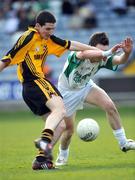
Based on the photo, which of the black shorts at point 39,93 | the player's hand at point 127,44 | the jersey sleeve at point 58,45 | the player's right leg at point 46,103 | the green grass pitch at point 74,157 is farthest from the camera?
the player's hand at point 127,44

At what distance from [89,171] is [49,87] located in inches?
54.0

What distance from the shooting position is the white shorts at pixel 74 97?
1221 centimetres

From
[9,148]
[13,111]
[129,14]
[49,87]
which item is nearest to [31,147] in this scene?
[9,148]

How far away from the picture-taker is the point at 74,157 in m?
12.9

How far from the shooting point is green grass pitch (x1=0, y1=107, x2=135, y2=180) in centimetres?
1018

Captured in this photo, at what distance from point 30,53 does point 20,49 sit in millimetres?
203

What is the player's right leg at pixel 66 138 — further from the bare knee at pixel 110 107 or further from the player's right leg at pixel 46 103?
the player's right leg at pixel 46 103

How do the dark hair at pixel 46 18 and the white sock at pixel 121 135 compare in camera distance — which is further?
the white sock at pixel 121 135

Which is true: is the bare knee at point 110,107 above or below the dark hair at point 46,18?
below

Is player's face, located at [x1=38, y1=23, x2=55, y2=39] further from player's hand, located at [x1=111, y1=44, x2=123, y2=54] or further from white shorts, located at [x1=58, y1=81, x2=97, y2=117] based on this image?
white shorts, located at [x1=58, y1=81, x2=97, y2=117]

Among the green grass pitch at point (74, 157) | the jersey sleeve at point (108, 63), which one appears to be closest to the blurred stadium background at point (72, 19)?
the green grass pitch at point (74, 157)

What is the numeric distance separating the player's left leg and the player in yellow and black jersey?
1.33 meters

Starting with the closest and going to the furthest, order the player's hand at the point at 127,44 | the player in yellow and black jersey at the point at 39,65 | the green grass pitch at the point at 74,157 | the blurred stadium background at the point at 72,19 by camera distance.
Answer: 1. the green grass pitch at the point at 74,157
2. the player in yellow and black jersey at the point at 39,65
3. the player's hand at the point at 127,44
4. the blurred stadium background at the point at 72,19

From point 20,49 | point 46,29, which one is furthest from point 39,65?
point 46,29
